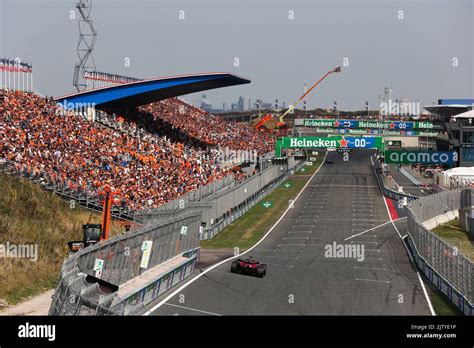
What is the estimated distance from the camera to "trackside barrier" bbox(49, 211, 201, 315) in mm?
17922

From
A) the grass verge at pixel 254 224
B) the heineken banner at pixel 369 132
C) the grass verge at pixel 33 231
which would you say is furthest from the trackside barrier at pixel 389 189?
the heineken banner at pixel 369 132

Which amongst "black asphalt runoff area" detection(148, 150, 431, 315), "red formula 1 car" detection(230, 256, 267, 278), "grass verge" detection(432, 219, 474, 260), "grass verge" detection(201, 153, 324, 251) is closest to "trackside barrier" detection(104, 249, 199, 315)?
"black asphalt runoff area" detection(148, 150, 431, 315)

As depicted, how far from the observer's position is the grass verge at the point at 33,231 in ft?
98.1

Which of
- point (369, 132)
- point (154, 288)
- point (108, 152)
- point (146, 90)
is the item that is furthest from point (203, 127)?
point (369, 132)

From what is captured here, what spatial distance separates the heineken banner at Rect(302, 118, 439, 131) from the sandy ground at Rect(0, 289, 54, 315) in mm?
136761

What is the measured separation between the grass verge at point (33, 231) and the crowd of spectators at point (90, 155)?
2135mm

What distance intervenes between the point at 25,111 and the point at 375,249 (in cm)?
2538

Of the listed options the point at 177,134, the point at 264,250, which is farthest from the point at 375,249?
the point at 177,134

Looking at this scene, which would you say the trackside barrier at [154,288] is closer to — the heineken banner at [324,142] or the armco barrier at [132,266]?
the armco barrier at [132,266]

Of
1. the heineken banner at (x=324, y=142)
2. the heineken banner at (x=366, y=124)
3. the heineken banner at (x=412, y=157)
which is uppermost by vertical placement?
the heineken banner at (x=366, y=124)

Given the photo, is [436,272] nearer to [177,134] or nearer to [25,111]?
[25,111]

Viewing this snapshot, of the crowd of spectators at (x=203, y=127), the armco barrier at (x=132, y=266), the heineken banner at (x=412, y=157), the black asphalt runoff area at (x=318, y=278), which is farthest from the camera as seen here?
the heineken banner at (x=412, y=157)

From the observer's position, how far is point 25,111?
50.3 meters

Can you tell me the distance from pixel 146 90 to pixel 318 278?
4061cm
